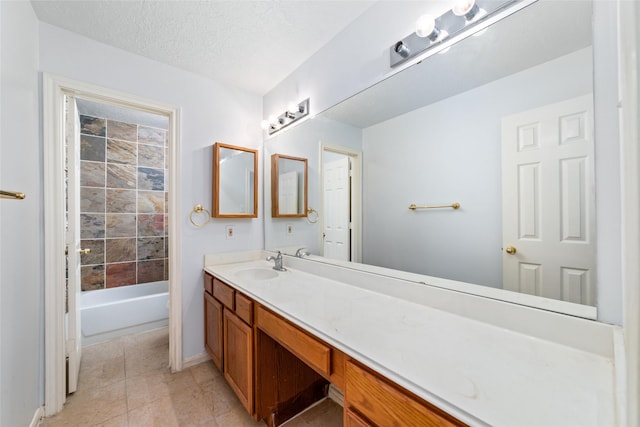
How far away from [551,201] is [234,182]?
2.04 m

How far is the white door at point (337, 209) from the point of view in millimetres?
1606

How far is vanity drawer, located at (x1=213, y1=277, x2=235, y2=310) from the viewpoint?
5.28 ft

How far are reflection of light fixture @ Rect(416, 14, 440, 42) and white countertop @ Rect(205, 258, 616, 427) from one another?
3.66ft

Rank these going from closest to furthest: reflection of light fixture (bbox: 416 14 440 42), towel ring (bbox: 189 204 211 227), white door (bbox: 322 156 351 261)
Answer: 1. reflection of light fixture (bbox: 416 14 440 42)
2. white door (bbox: 322 156 351 261)
3. towel ring (bbox: 189 204 211 227)

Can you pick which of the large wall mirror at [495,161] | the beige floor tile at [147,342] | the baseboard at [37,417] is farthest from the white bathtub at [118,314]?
the large wall mirror at [495,161]

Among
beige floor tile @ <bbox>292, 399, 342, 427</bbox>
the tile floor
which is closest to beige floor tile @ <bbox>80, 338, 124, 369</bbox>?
the tile floor

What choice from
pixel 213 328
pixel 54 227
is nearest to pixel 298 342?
pixel 213 328

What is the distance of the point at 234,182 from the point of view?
221 cm

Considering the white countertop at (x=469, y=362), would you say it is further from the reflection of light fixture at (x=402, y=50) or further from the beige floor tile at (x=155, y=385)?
the beige floor tile at (x=155, y=385)

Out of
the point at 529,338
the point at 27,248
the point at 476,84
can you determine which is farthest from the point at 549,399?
the point at 27,248

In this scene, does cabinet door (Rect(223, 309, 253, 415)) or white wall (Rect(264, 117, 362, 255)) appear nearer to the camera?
cabinet door (Rect(223, 309, 253, 415))

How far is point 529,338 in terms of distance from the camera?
2.81 ft

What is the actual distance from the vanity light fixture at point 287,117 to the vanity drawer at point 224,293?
1.31m

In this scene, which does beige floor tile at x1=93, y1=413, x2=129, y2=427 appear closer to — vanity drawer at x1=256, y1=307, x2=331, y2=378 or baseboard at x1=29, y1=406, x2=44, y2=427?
baseboard at x1=29, y1=406, x2=44, y2=427
